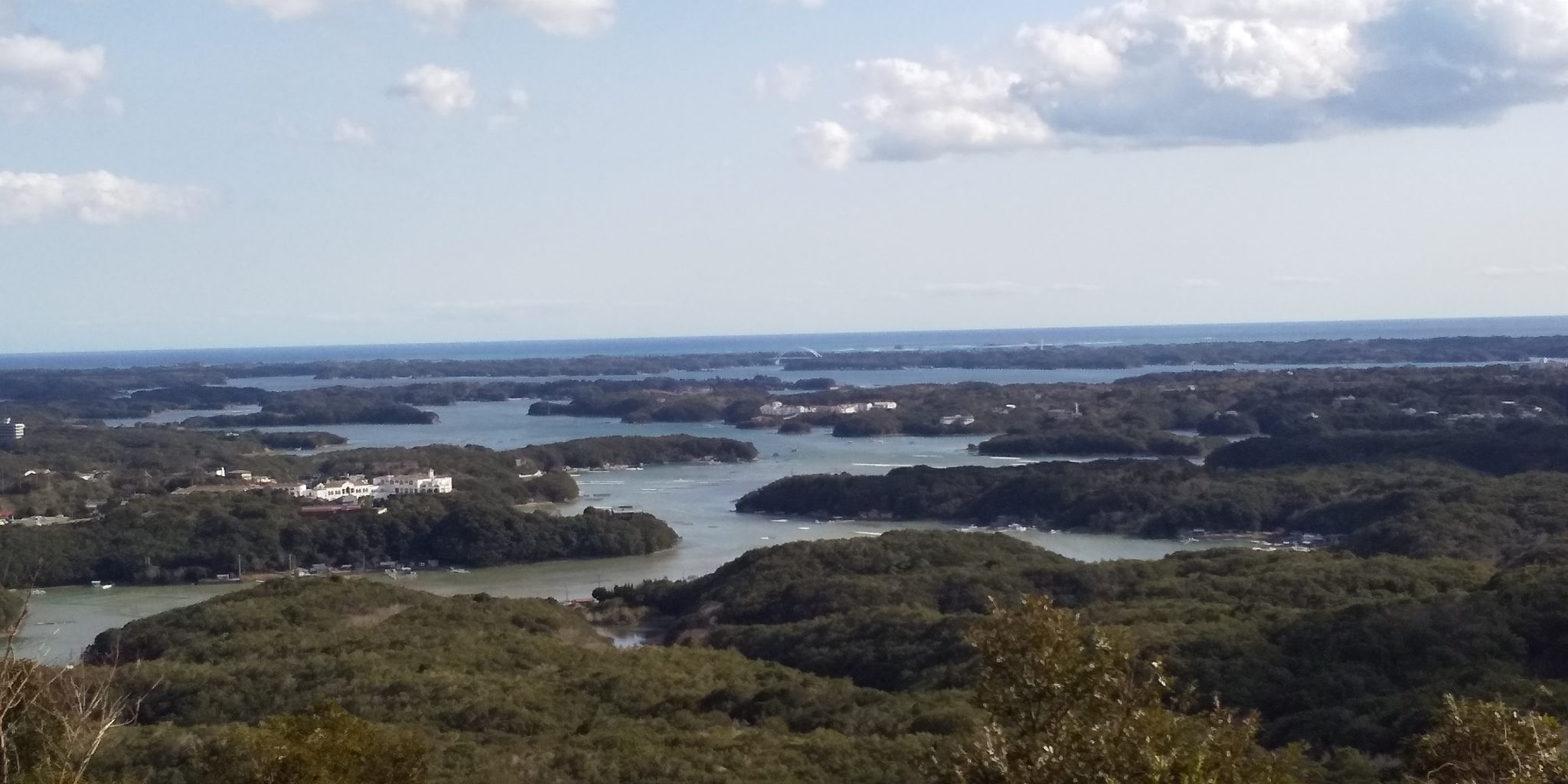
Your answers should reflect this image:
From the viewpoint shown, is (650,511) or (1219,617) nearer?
(1219,617)

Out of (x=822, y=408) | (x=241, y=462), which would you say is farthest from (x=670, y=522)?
(x=822, y=408)

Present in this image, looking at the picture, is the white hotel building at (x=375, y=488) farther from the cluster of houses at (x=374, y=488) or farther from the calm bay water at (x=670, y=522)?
the calm bay water at (x=670, y=522)

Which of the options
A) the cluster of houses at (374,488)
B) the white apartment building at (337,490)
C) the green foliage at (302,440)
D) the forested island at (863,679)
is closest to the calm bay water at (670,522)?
the green foliage at (302,440)

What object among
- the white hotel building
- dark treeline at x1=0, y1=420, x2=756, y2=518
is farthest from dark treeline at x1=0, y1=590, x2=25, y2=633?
dark treeline at x1=0, y1=420, x2=756, y2=518

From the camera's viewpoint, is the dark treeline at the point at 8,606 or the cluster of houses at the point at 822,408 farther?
the cluster of houses at the point at 822,408

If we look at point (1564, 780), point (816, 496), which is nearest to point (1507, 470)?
point (816, 496)

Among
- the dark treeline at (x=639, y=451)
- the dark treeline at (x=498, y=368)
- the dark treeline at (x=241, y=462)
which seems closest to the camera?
the dark treeline at (x=241, y=462)

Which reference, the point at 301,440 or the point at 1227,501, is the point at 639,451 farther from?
the point at 1227,501
